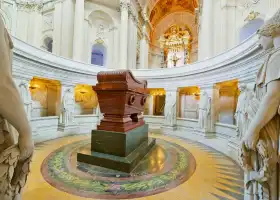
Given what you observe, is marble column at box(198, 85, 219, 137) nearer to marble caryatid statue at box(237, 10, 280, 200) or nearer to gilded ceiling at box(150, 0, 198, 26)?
marble caryatid statue at box(237, 10, 280, 200)

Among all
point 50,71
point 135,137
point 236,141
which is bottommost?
point 236,141

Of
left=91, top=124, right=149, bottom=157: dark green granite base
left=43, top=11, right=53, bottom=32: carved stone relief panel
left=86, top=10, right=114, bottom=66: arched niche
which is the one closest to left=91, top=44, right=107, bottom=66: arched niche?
left=86, top=10, right=114, bottom=66: arched niche

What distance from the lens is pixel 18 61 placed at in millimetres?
4934

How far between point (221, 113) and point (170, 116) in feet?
8.41

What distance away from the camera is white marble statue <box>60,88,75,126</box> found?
6793mm

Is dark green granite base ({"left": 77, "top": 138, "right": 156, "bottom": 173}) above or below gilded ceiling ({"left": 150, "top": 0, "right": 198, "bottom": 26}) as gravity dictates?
below

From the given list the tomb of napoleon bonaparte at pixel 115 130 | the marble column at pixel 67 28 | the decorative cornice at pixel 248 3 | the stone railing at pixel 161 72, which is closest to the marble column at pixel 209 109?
the stone railing at pixel 161 72

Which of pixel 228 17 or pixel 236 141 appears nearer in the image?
pixel 236 141

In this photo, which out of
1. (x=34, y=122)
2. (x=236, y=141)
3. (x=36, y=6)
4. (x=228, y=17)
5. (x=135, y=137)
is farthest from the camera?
(x=36, y=6)

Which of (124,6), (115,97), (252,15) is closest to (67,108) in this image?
(115,97)

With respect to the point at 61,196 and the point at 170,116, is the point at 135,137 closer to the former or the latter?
the point at 61,196

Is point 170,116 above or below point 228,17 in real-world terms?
below

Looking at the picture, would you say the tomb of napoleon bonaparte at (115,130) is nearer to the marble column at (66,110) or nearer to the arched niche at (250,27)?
the marble column at (66,110)

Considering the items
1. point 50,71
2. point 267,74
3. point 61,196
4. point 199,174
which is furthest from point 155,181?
point 50,71
